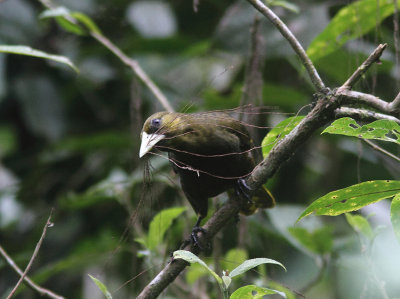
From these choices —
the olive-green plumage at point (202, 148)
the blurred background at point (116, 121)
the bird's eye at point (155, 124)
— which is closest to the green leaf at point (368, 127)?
the olive-green plumage at point (202, 148)

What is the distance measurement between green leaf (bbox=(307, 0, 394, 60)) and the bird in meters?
0.49

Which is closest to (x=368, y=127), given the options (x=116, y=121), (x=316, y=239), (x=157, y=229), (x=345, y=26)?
(x=345, y=26)

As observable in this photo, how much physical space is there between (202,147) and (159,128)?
0.92ft

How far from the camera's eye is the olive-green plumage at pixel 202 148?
263 centimetres

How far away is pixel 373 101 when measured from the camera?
171 centimetres

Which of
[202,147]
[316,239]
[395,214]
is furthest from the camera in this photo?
[316,239]

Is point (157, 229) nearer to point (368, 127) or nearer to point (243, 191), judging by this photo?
point (243, 191)

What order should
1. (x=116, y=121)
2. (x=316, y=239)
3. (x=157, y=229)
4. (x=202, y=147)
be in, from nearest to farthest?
(x=157, y=229) → (x=202, y=147) → (x=316, y=239) → (x=116, y=121)

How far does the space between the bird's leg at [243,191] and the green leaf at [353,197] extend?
473 millimetres

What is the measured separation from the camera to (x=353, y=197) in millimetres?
1682

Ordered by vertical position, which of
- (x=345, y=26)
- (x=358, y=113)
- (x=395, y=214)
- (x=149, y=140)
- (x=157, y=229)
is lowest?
(x=157, y=229)

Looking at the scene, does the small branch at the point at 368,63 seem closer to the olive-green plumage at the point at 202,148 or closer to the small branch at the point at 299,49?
the small branch at the point at 299,49

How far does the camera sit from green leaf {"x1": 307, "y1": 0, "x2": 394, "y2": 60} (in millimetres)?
2471

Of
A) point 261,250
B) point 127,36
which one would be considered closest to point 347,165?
point 261,250
